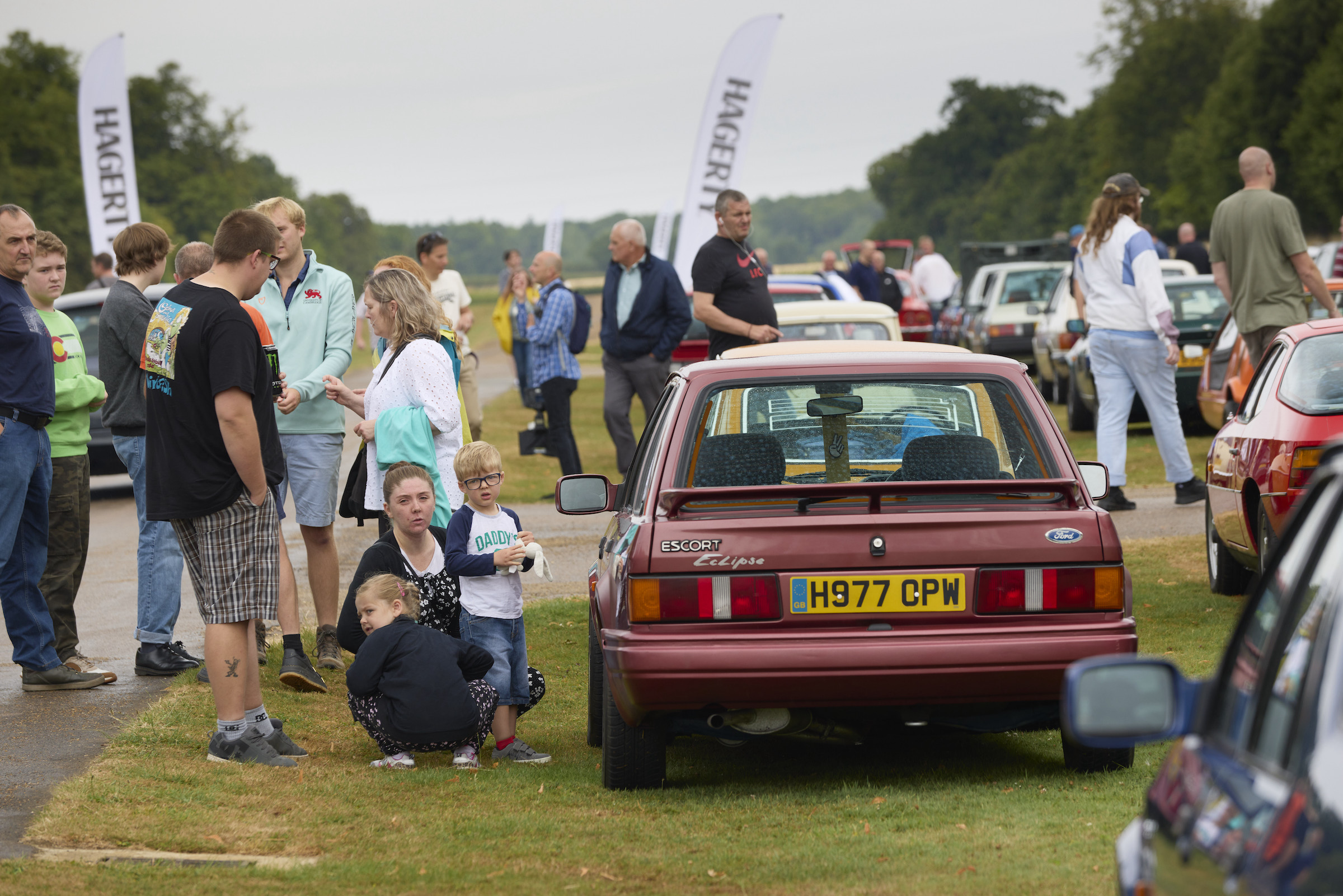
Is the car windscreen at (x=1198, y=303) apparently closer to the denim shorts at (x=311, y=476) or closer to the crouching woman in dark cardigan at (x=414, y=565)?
the denim shorts at (x=311, y=476)

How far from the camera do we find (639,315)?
12.5 metres

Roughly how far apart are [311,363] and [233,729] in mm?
2121

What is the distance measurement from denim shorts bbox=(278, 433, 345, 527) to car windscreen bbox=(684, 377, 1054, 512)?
2.64 meters

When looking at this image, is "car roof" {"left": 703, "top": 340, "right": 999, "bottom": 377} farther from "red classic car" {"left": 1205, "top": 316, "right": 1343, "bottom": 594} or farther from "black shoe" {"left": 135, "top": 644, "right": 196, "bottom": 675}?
"black shoe" {"left": 135, "top": 644, "right": 196, "bottom": 675}

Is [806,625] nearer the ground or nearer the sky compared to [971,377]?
nearer the ground

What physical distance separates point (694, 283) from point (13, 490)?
16.1 ft

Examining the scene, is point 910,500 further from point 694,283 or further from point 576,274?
point 576,274

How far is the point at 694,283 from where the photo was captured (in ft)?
A: 34.6

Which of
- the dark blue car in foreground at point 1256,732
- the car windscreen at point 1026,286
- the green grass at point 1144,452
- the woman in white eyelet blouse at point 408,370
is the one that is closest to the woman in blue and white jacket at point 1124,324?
the green grass at point 1144,452

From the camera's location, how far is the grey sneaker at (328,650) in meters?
7.48

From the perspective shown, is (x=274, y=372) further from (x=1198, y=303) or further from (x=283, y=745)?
(x=1198, y=303)

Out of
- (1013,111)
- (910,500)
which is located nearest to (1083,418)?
(910,500)

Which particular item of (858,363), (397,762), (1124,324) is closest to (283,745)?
(397,762)

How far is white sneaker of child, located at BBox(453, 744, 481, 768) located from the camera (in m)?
5.79
